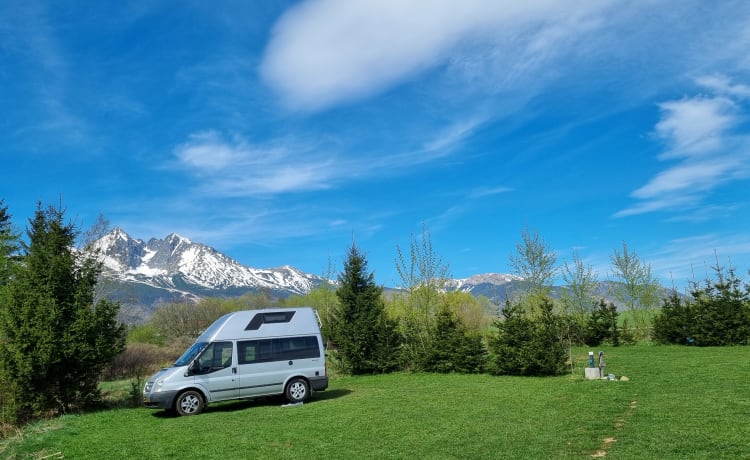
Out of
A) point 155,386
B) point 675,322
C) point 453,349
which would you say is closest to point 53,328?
point 155,386

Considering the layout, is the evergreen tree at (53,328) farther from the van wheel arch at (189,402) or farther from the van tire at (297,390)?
the van tire at (297,390)

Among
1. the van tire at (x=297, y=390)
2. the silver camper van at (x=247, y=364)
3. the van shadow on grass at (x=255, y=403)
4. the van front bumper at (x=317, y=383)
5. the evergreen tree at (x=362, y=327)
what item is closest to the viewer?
the silver camper van at (x=247, y=364)

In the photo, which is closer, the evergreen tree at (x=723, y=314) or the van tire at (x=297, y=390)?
the van tire at (x=297, y=390)

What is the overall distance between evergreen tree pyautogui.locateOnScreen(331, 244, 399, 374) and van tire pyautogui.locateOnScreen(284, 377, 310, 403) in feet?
27.7

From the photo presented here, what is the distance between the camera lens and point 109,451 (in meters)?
9.87

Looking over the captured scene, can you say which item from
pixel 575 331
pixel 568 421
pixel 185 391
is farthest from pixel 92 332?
pixel 575 331

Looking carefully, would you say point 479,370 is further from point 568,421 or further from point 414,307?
point 568,421

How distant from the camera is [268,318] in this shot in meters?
15.8

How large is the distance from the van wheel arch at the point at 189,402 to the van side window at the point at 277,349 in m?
1.47

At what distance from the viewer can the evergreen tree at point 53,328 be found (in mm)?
14641

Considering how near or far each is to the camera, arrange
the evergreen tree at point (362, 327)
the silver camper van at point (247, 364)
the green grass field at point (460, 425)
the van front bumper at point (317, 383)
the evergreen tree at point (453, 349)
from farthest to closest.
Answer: the evergreen tree at point (362, 327) → the evergreen tree at point (453, 349) → the van front bumper at point (317, 383) → the silver camper van at point (247, 364) → the green grass field at point (460, 425)

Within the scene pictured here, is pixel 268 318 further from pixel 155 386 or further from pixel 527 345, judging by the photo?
pixel 527 345

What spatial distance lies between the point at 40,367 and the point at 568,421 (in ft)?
47.3

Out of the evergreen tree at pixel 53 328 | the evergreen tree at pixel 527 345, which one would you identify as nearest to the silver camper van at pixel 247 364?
the evergreen tree at pixel 53 328
